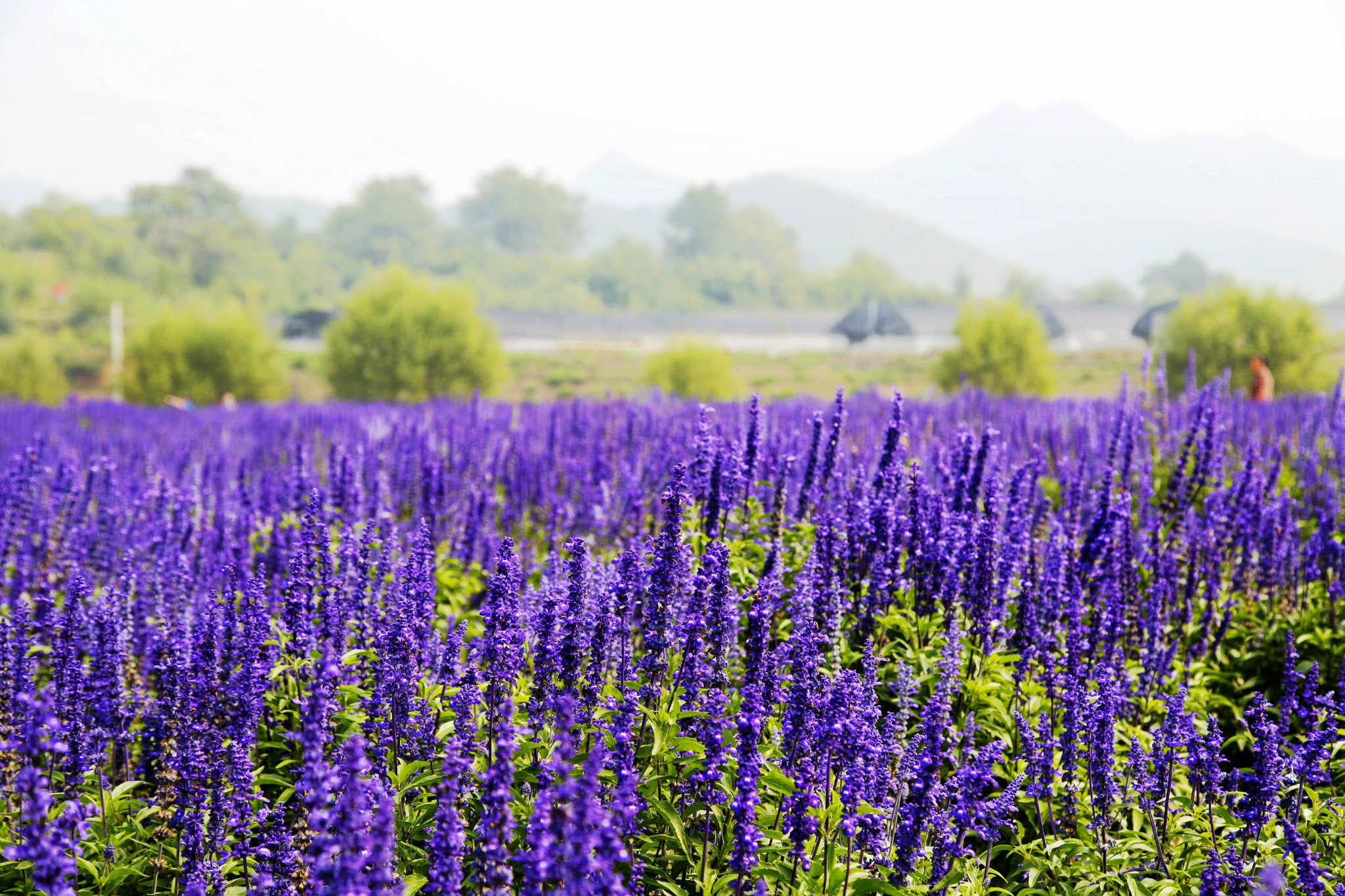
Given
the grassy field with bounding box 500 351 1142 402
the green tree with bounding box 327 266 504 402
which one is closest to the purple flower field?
the green tree with bounding box 327 266 504 402

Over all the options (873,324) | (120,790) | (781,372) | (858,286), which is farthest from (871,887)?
(858,286)

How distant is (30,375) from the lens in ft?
136

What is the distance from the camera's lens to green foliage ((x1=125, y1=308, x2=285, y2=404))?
1348 inches

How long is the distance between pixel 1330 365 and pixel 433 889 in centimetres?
3674

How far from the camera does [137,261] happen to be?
110 m

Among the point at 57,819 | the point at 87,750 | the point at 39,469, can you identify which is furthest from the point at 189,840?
the point at 39,469

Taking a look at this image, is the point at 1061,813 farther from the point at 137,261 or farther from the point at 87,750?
the point at 137,261

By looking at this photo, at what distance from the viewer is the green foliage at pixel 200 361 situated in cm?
3425

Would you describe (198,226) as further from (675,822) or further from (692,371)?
(675,822)

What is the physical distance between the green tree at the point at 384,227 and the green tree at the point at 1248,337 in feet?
565

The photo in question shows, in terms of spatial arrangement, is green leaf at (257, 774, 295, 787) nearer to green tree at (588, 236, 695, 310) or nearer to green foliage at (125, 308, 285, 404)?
green foliage at (125, 308, 285, 404)

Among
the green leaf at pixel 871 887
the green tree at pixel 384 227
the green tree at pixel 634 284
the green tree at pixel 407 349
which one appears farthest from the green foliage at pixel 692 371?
the green tree at pixel 384 227

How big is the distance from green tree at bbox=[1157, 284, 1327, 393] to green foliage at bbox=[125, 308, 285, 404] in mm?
31591

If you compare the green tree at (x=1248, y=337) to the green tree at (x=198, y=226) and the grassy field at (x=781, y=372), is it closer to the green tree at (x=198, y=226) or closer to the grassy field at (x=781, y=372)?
the grassy field at (x=781, y=372)
